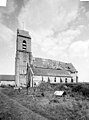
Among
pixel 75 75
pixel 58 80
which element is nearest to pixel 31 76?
pixel 58 80

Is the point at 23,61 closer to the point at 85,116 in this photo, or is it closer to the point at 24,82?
the point at 24,82

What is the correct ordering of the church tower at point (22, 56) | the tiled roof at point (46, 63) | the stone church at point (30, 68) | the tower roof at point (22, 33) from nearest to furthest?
the stone church at point (30, 68) < the church tower at point (22, 56) < the tower roof at point (22, 33) < the tiled roof at point (46, 63)

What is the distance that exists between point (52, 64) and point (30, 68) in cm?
1026

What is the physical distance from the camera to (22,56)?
34.6m

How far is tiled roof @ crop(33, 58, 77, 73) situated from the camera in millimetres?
36631

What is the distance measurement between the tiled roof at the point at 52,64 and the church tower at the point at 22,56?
2988 mm

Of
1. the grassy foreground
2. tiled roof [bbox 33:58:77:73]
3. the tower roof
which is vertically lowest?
the grassy foreground

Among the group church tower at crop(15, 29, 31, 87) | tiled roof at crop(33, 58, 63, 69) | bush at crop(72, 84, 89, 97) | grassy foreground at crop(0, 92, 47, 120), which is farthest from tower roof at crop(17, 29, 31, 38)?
grassy foreground at crop(0, 92, 47, 120)

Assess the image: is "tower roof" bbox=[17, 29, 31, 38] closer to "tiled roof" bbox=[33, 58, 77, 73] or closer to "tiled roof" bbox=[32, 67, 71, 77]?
"tiled roof" bbox=[33, 58, 77, 73]

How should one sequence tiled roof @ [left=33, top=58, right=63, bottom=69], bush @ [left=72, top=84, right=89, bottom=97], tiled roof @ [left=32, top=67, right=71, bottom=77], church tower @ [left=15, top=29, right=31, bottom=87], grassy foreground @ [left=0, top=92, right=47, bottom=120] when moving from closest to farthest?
grassy foreground @ [left=0, top=92, right=47, bottom=120], bush @ [left=72, top=84, right=89, bottom=97], tiled roof @ [left=32, top=67, right=71, bottom=77], church tower @ [left=15, top=29, right=31, bottom=87], tiled roof @ [left=33, top=58, right=63, bottom=69]

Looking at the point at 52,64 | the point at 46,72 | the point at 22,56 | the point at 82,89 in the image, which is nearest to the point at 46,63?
the point at 52,64

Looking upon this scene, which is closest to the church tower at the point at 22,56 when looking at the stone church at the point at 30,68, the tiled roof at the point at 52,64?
the stone church at the point at 30,68

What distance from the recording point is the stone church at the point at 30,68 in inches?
1276

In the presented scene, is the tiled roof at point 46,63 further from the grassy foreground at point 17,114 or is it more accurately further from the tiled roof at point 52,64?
the grassy foreground at point 17,114
